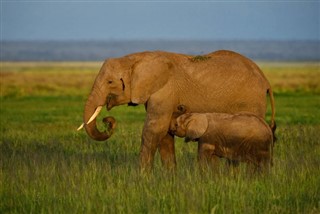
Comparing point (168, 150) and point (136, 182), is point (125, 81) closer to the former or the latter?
point (168, 150)

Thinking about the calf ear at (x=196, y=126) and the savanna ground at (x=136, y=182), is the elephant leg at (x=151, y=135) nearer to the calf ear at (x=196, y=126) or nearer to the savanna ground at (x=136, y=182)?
the savanna ground at (x=136, y=182)

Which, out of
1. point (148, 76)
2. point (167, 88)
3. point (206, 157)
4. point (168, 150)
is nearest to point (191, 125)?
point (206, 157)

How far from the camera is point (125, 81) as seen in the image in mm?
12062

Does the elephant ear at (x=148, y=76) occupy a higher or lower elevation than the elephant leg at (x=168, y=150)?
higher

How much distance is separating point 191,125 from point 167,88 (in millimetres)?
773

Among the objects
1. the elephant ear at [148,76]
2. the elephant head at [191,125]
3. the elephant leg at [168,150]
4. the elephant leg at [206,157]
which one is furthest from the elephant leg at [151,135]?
the elephant leg at [206,157]

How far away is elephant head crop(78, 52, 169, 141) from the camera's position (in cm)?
1197

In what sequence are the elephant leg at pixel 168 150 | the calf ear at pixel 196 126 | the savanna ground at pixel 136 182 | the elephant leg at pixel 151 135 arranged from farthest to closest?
the elephant leg at pixel 168 150, the elephant leg at pixel 151 135, the calf ear at pixel 196 126, the savanna ground at pixel 136 182

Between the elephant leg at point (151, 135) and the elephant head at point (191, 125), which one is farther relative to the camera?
the elephant leg at point (151, 135)

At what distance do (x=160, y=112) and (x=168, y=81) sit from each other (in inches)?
18.0

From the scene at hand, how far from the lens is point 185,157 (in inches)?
547

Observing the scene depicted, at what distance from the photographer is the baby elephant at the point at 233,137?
11.4m

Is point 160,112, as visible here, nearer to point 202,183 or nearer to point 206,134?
point 206,134

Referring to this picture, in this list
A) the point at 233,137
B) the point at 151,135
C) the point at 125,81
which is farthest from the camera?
the point at 125,81
